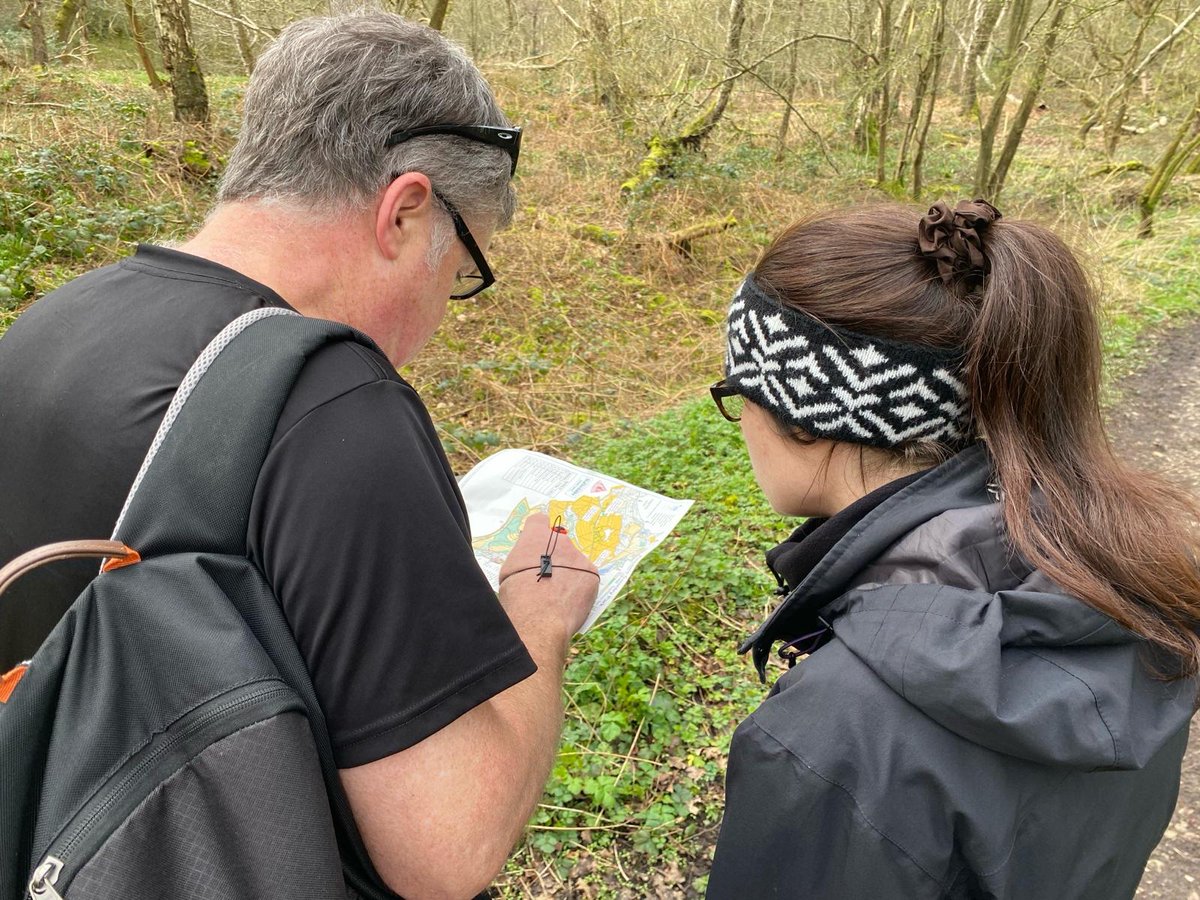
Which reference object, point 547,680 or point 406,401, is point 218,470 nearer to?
Answer: point 406,401

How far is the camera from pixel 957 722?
0.99m

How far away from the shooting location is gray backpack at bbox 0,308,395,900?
2.65ft

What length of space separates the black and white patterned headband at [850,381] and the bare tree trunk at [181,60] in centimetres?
773

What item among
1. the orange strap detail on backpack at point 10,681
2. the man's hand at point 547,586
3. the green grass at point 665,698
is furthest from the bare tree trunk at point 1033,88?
the orange strap detail on backpack at point 10,681

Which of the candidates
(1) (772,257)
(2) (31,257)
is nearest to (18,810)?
(1) (772,257)

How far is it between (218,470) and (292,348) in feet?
0.63

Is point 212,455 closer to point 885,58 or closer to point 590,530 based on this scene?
point 590,530

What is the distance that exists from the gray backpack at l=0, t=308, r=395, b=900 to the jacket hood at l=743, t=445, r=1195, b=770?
30.3 inches

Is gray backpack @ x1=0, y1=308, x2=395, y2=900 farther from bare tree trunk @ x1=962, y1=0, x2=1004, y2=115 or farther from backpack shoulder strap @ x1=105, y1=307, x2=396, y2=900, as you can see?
bare tree trunk @ x1=962, y1=0, x2=1004, y2=115

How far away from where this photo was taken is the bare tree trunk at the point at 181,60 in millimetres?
6824

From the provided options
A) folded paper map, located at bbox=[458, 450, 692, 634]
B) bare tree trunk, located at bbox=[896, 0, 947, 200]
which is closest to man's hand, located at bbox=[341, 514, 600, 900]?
folded paper map, located at bbox=[458, 450, 692, 634]

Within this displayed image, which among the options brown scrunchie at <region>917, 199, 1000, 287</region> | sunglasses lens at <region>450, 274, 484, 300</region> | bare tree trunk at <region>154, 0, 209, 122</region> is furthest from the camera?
bare tree trunk at <region>154, 0, 209, 122</region>

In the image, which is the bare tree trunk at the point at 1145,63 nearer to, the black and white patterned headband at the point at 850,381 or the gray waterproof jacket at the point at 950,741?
the black and white patterned headband at the point at 850,381

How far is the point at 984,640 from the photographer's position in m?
1.00
